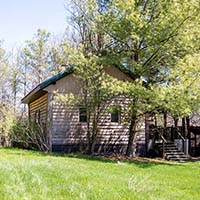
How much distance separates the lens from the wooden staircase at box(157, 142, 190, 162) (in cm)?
1902

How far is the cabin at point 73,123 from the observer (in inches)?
747

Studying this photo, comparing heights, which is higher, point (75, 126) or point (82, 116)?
Answer: point (82, 116)

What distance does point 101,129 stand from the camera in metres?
19.9

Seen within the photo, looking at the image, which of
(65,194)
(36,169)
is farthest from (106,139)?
(65,194)

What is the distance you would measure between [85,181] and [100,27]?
9.87 meters

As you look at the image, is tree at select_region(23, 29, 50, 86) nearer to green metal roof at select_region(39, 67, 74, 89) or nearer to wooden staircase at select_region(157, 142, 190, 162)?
green metal roof at select_region(39, 67, 74, 89)

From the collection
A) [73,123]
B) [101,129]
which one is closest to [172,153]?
[101,129]

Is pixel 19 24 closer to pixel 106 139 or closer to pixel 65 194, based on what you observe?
pixel 106 139

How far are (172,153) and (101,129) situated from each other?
3.80m

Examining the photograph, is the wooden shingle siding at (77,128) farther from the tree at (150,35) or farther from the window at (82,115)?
the tree at (150,35)

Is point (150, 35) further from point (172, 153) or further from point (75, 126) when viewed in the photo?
point (172, 153)

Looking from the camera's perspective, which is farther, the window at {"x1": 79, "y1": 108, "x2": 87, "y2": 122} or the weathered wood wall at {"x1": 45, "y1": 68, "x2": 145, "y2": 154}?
the window at {"x1": 79, "y1": 108, "x2": 87, "y2": 122}

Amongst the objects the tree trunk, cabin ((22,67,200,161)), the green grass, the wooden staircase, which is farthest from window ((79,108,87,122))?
the green grass

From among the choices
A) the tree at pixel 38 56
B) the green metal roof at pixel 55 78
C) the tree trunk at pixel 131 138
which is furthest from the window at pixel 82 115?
the tree at pixel 38 56
